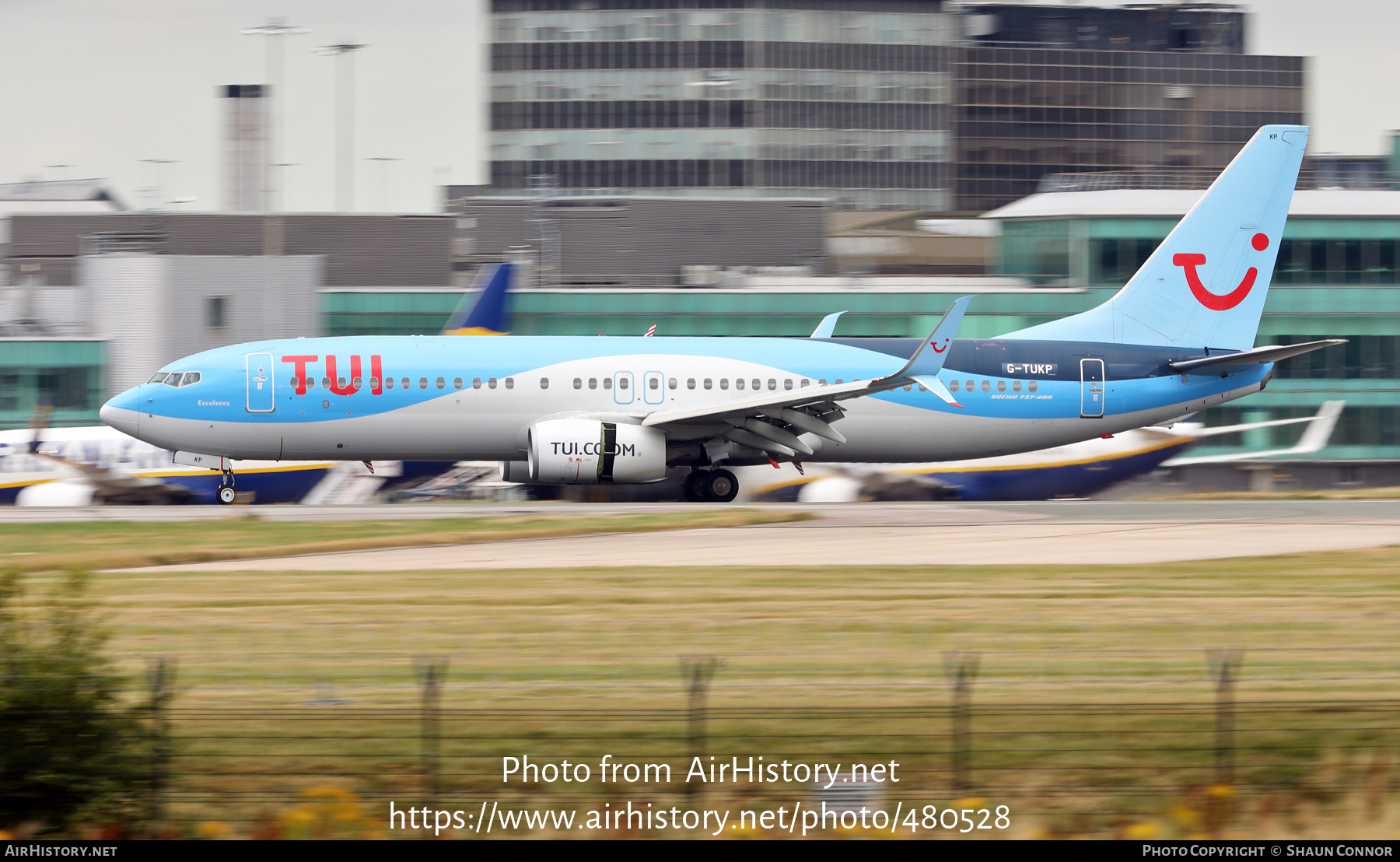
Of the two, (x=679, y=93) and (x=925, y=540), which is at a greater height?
(x=679, y=93)

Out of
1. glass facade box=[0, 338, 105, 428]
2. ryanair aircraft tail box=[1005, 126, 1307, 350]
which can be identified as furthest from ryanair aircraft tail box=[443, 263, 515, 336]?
ryanair aircraft tail box=[1005, 126, 1307, 350]

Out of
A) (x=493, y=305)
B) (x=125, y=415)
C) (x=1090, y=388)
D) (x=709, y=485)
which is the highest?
(x=493, y=305)

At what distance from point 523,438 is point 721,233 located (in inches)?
1725

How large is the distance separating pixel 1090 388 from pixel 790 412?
8.14 meters

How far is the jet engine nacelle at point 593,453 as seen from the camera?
32.8 meters

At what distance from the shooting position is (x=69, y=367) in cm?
5147

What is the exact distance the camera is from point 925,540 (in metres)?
27.0

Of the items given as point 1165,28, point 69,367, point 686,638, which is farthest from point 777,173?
point 686,638

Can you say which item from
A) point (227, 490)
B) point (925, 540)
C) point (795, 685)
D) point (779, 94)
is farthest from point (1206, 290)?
point (779, 94)

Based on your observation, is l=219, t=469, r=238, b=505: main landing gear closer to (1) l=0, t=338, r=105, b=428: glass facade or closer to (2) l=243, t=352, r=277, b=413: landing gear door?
(2) l=243, t=352, r=277, b=413: landing gear door

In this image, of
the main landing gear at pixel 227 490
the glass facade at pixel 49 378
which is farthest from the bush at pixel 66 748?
the glass facade at pixel 49 378

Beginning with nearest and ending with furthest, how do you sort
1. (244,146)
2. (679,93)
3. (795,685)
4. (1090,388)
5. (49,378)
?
(795,685) → (1090,388) → (49,378) → (244,146) → (679,93)

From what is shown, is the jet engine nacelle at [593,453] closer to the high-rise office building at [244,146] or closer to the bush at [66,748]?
the bush at [66,748]

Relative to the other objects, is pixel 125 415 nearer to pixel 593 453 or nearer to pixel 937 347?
pixel 593 453
